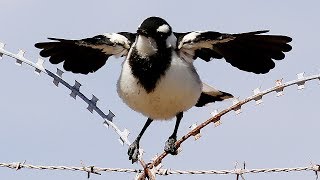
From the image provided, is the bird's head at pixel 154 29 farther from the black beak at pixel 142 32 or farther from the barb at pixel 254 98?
the barb at pixel 254 98

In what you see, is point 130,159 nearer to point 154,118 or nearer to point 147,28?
point 154,118

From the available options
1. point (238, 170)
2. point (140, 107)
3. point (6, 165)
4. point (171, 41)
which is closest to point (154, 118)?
point (140, 107)

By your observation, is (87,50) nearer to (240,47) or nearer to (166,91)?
(166,91)

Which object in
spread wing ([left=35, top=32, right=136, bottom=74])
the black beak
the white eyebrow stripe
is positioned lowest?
the black beak

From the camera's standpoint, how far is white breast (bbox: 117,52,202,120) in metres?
5.03

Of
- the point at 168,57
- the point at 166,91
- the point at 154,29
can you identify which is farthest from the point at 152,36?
the point at 166,91

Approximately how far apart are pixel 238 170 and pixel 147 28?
1.54 meters

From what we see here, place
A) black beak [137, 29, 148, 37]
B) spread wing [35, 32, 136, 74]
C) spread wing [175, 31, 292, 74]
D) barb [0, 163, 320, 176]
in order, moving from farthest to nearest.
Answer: spread wing [35, 32, 136, 74] → spread wing [175, 31, 292, 74] → black beak [137, 29, 148, 37] → barb [0, 163, 320, 176]

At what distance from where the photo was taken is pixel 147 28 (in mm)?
5004

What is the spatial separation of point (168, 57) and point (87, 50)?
867 mm

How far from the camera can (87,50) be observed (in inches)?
225

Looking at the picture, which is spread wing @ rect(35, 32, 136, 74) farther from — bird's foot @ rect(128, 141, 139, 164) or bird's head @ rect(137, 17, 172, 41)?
bird's foot @ rect(128, 141, 139, 164)

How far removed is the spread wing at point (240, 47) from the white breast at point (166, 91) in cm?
14

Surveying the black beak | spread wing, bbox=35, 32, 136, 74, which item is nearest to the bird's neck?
the black beak
